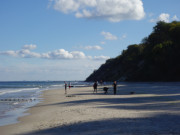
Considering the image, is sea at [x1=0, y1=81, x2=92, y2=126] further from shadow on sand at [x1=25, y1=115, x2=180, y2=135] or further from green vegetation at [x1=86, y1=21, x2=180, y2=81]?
green vegetation at [x1=86, y1=21, x2=180, y2=81]

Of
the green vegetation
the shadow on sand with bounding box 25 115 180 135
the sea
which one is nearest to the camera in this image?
the shadow on sand with bounding box 25 115 180 135

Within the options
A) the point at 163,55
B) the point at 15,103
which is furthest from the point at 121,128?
the point at 163,55

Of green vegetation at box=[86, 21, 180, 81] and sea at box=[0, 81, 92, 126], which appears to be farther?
green vegetation at box=[86, 21, 180, 81]

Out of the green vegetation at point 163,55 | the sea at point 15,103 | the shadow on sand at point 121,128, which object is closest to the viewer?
the shadow on sand at point 121,128

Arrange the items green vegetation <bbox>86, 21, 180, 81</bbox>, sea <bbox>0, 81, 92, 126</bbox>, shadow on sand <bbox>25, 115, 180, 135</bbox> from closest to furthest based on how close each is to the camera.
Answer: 1. shadow on sand <bbox>25, 115, 180, 135</bbox>
2. sea <bbox>0, 81, 92, 126</bbox>
3. green vegetation <bbox>86, 21, 180, 81</bbox>

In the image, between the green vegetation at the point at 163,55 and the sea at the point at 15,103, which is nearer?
the sea at the point at 15,103

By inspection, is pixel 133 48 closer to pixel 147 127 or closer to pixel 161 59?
pixel 161 59

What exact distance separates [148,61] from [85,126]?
7311 cm

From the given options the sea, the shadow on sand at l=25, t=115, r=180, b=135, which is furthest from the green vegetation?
the shadow on sand at l=25, t=115, r=180, b=135

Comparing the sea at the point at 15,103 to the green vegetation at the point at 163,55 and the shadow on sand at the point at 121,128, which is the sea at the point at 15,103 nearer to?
the shadow on sand at the point at 121,128

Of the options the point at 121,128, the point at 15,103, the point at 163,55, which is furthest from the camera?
the point at 163,55

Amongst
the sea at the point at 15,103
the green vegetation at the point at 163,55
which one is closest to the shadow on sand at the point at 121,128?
the sea at the point at 15,103

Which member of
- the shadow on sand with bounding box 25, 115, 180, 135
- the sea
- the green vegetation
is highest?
the green vegetation

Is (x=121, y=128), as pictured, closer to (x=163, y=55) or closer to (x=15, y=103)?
(x=15, y=103)
